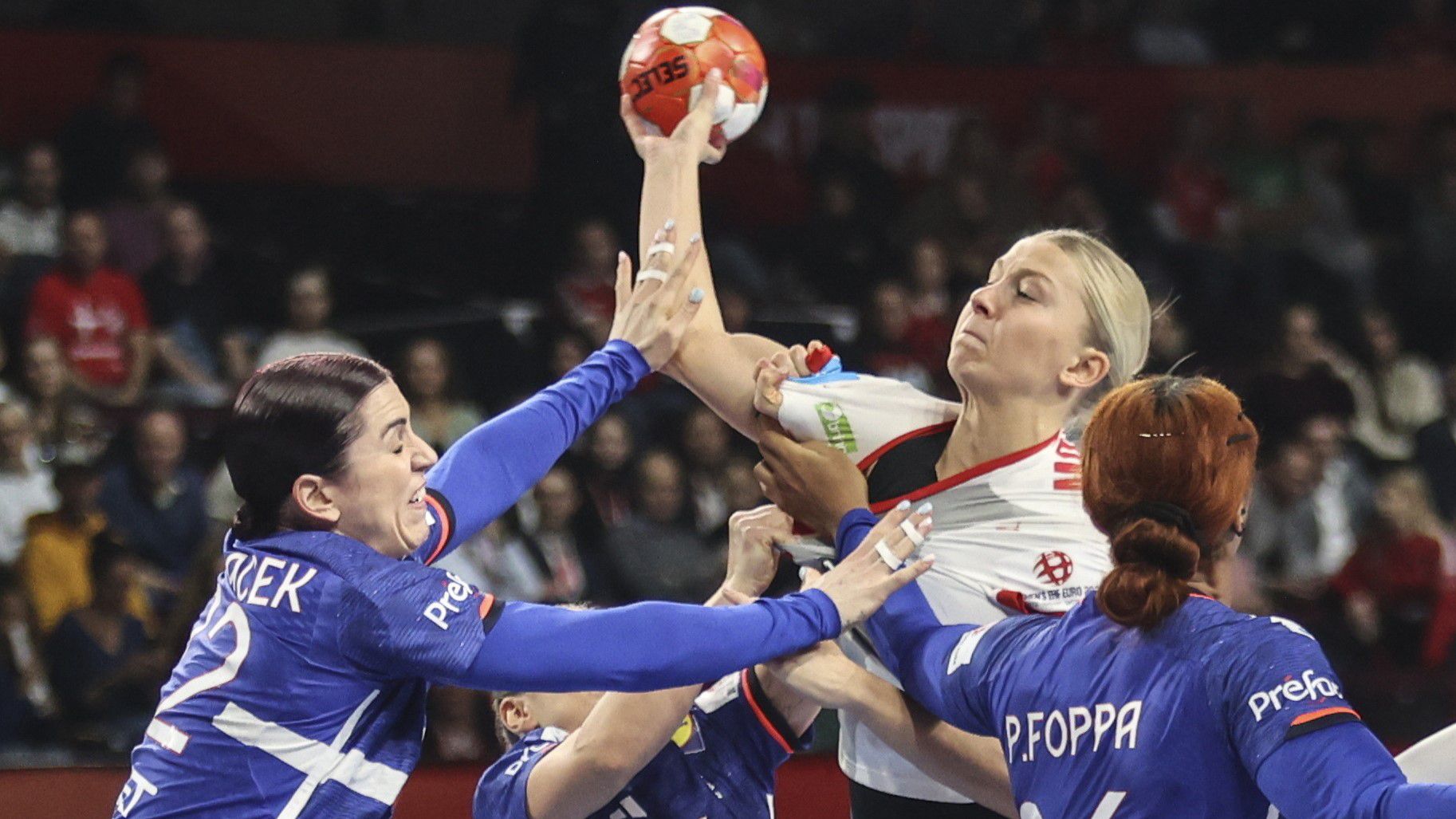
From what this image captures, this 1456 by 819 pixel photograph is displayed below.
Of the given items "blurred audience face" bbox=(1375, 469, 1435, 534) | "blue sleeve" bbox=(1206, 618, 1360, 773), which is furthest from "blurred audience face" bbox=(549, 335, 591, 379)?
"blue sleeve" bbox=(1206, 618, 1360, 773)

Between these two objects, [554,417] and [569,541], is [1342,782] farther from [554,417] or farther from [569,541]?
[569,541]

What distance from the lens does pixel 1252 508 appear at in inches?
318

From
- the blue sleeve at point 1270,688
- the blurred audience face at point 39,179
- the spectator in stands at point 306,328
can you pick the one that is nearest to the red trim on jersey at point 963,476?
the blue sleeve at point 1270,688

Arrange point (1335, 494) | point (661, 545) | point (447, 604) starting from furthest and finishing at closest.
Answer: point (1335, 494) < point (661, 545) < point (447, 604)

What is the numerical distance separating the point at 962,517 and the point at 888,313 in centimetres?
549

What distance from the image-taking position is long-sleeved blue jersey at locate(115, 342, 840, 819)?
Answer: 98.5 inches

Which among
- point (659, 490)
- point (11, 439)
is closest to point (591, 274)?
point (659, 490)

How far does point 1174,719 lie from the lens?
7.73 feet

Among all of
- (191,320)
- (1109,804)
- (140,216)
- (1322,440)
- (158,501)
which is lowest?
(1322,440)

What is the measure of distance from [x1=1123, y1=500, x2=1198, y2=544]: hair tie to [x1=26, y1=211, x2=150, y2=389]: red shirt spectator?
601 cm

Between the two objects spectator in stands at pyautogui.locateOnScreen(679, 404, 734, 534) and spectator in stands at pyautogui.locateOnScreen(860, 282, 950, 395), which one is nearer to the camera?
spectator in stands at pyautogui.locateOnScreen(679, 404, 734, 534)

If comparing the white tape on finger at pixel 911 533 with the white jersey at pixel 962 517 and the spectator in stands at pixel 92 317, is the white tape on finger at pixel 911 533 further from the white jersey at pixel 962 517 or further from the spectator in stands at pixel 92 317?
the spectator in stands at pixel 92 317

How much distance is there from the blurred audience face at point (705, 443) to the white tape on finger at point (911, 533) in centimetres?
485

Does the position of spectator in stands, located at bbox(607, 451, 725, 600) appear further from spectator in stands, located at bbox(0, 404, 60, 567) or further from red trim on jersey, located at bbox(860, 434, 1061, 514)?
red trim on jersey, located at bbox(860, 434, 1061, 514)
